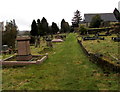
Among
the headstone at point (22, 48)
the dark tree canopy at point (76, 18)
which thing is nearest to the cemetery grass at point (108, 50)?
the headstone at point (22, 48)

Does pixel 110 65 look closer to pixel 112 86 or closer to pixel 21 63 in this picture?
pixel 112 86

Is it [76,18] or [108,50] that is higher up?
[76,18]

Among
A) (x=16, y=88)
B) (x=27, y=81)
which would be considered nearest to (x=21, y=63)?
(x=27, y=81)

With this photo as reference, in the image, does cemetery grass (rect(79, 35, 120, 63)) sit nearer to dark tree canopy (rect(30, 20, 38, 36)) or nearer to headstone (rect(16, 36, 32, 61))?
headstone (rect(16, 36, 32, 61))

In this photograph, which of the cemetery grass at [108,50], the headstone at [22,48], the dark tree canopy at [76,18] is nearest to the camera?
the cemetery grass at [108,50]

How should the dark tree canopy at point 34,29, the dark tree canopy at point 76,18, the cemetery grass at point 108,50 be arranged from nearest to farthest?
the cemetery grass at point 108,50 < the dark tree canopy at point 34,29 < the dark tree canopy at point 76,18

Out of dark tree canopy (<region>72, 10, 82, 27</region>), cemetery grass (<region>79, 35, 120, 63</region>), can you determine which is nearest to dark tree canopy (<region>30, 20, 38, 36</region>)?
cemetery grass (<region>79, 35, 120, 63</region>)

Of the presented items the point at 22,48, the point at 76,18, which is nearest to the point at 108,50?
the point at 22,48

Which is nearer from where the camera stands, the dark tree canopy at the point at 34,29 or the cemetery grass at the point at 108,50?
the cemetery grass at the point at 108,50

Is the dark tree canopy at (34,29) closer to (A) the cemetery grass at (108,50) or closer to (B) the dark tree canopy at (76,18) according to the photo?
(A) the cemetery grass at (108,50)

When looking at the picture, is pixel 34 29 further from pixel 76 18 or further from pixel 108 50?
pixel 76 18

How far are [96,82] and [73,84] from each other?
3.17 feet

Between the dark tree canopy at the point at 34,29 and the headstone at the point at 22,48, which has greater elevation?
the dark tree canopy at the point at 34,29

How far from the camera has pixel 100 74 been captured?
7250mm
